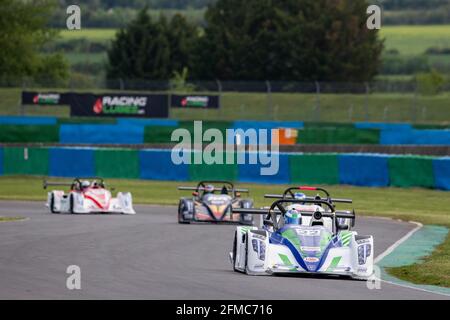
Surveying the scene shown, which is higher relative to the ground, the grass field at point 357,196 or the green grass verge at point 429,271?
the grass field at point 357,196

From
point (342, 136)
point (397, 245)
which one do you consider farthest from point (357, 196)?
point (397, 245)

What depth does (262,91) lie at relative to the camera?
7344cm

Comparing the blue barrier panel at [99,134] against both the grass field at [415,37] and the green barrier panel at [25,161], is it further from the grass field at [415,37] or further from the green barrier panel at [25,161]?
the grass field at [415,37]

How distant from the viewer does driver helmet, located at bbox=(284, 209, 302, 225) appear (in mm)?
16594

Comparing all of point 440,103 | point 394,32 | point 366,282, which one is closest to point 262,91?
point 440,103

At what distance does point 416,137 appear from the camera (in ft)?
150

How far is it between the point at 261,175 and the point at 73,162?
614cm

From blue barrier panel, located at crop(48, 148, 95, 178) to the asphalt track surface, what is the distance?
13.1 m

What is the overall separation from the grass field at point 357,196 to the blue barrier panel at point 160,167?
324 mm

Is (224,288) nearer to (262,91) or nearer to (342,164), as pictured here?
(342,164)

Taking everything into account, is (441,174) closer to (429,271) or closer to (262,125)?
(262,125)

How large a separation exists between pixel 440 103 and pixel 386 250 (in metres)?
41.6

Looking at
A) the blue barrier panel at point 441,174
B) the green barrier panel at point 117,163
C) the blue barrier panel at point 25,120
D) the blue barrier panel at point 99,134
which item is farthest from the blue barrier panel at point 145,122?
the blue barrier panel at point 441,174

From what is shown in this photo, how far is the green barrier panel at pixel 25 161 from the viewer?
41.1m
